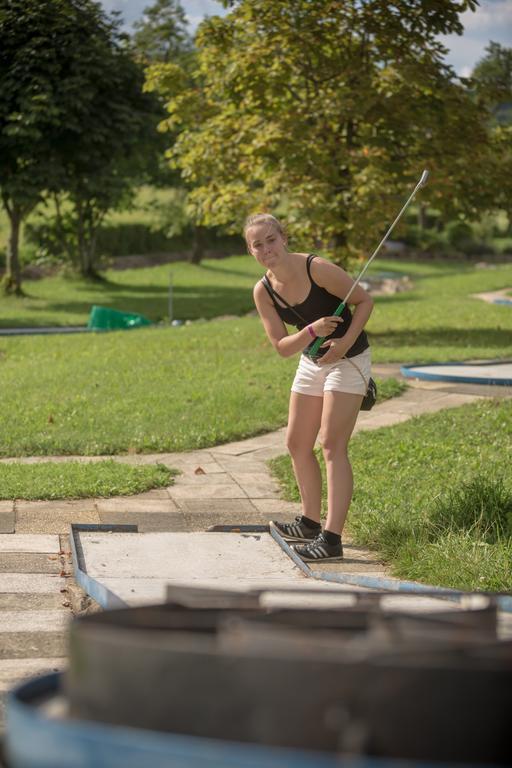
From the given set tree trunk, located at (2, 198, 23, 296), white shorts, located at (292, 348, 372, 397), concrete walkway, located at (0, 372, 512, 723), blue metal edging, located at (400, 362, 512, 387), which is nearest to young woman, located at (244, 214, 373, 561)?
white shorts, located at (292, 348, 372, 397)

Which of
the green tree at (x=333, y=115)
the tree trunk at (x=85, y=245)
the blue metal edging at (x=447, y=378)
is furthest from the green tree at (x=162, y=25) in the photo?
the blue metal edging at (x=447, y=378)

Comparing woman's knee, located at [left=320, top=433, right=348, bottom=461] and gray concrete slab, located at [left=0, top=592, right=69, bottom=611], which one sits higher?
woman's knee, located at [left=320, top=433, right=348, bottom=461]

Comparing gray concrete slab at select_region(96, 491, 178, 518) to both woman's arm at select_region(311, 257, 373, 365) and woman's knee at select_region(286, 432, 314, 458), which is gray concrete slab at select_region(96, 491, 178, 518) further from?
woman's arm at select_region(311, 257, 373, 365)

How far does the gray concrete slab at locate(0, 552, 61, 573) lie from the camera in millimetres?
6195

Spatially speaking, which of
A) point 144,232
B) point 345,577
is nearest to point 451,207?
point 345,577

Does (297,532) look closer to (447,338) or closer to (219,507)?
(219,507)

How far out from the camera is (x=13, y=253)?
32875 mm

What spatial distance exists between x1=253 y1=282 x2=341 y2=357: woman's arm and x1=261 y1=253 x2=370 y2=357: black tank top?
1.6 inches

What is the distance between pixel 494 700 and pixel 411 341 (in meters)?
18.0

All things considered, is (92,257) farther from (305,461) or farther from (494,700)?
(494,700)

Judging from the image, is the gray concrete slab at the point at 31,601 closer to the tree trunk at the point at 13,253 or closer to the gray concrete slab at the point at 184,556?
the gray concrete slab at the point at 184,556

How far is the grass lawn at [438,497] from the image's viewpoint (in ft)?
20.1

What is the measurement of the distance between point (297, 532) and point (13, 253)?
88.9 feet

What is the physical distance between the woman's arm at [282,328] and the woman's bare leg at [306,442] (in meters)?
0.41
